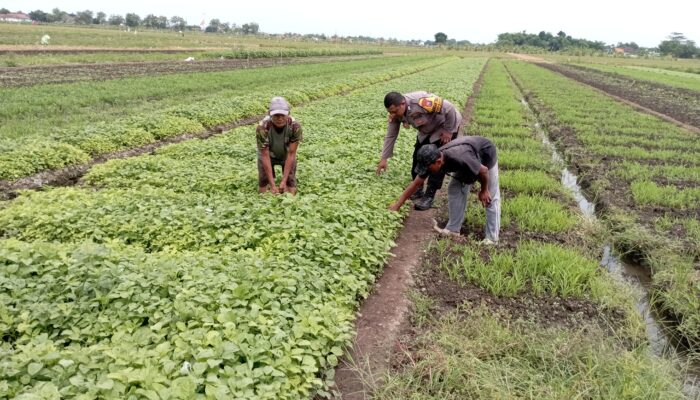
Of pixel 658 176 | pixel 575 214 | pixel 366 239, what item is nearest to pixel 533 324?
pixel 366 239

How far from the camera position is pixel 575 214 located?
7129 millimetres

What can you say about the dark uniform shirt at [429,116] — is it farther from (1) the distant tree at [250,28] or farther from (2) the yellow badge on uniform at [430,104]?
(1) the distant tree at [250,28]

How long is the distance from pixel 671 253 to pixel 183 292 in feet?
19.2

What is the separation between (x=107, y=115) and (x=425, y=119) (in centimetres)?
997

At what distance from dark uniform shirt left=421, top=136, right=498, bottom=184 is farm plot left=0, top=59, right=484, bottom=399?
3.66 ft

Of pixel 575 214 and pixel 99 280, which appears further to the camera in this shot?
pixel 575 214

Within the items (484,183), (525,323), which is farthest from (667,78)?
(525,323)

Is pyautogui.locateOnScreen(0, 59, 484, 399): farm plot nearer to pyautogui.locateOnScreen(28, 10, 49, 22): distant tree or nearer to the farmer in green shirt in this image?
the farmer in green shirt

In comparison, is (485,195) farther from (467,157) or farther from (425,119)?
(425,119)

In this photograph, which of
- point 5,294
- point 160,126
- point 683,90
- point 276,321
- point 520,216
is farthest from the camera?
point 683,90

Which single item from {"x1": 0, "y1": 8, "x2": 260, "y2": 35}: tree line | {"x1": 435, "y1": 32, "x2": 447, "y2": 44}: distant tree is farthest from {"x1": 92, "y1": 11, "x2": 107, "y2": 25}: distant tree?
{"x1": 435, "y1": 32, "x2": 447, "y2": 44}: distant tree

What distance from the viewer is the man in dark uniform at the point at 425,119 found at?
6.21m

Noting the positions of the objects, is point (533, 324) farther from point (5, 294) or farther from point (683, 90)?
point (683, 90)

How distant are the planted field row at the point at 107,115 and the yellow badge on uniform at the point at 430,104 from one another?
6672mm
